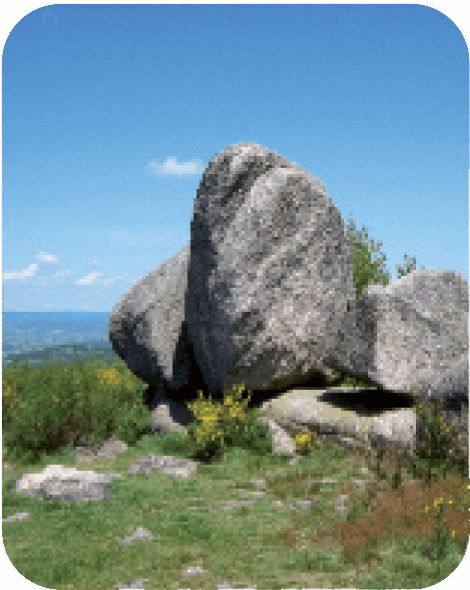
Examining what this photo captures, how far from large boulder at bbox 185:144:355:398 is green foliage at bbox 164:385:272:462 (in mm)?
878

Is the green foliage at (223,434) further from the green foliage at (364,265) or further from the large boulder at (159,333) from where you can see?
the green foliage at (364,265)

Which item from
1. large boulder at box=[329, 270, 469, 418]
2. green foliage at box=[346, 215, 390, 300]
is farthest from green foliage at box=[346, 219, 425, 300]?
large boulder at box=[329, 270, 469, 418]

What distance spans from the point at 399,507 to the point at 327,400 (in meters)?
4.28

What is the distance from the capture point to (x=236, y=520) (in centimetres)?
779

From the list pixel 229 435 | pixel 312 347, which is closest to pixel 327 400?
pixel 312 347

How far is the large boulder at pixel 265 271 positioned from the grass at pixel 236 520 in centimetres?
113

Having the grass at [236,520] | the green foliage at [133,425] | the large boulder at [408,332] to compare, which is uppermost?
the large boulder at [408,332]

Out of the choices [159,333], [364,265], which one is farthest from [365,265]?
[159,333]

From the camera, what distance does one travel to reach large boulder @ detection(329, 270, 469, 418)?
10.4m

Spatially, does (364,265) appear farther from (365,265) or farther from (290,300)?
(290,300)

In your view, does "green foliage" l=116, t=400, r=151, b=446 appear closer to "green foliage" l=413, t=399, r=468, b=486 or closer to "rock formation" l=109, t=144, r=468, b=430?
"rock formation" l=109, t=144, r=468, b=430

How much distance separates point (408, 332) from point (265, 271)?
2955 millimetres

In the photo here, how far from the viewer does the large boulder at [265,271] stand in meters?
11.7

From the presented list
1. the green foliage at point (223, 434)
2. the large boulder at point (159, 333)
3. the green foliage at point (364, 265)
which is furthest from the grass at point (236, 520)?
the green foliage at point (364, 265)
